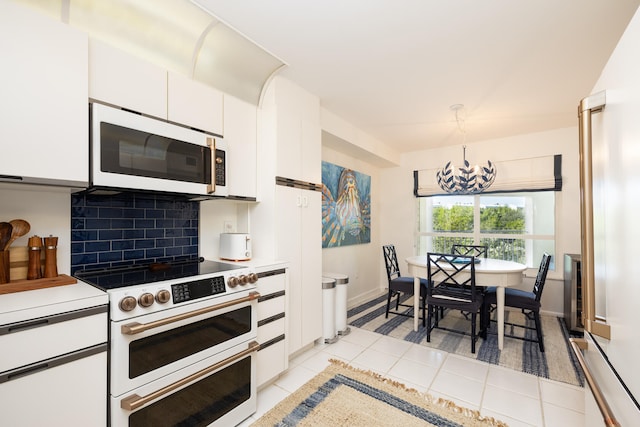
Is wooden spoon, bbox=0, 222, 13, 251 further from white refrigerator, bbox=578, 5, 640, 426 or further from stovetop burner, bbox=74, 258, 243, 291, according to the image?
white refrigerator, bbox=578, 5, 640, 426

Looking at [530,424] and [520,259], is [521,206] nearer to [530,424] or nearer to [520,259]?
[520,259]

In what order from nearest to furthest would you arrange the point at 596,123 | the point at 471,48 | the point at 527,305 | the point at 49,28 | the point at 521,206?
1. the point at 596,123
2. the point at 49,28
3. the point at 471,48
4. the point at 527,305
5. the point at 521,206

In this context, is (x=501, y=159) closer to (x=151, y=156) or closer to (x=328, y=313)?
(x=328, y=313)

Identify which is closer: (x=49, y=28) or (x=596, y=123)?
(x=596, y=123)

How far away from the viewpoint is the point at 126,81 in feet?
5.65

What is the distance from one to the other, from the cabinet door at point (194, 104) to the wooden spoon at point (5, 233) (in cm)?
101

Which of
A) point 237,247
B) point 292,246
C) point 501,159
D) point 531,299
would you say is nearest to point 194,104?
point 237,247

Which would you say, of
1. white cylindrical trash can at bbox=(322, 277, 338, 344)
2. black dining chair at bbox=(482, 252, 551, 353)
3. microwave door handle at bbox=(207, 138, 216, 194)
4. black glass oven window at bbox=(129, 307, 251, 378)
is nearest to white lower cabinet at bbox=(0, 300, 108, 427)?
black glass oven window at bbox=(129, 307, 251, 378)

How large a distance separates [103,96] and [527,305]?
3.86 metres

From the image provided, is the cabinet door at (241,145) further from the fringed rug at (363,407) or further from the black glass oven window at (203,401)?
the fringed rug at (363,407)

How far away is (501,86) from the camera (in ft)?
9.09

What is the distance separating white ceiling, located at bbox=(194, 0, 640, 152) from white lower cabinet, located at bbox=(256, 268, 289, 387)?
67.5 inches

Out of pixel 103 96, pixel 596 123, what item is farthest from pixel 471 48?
pixel 103 96

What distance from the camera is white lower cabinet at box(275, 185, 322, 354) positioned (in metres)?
2.62
